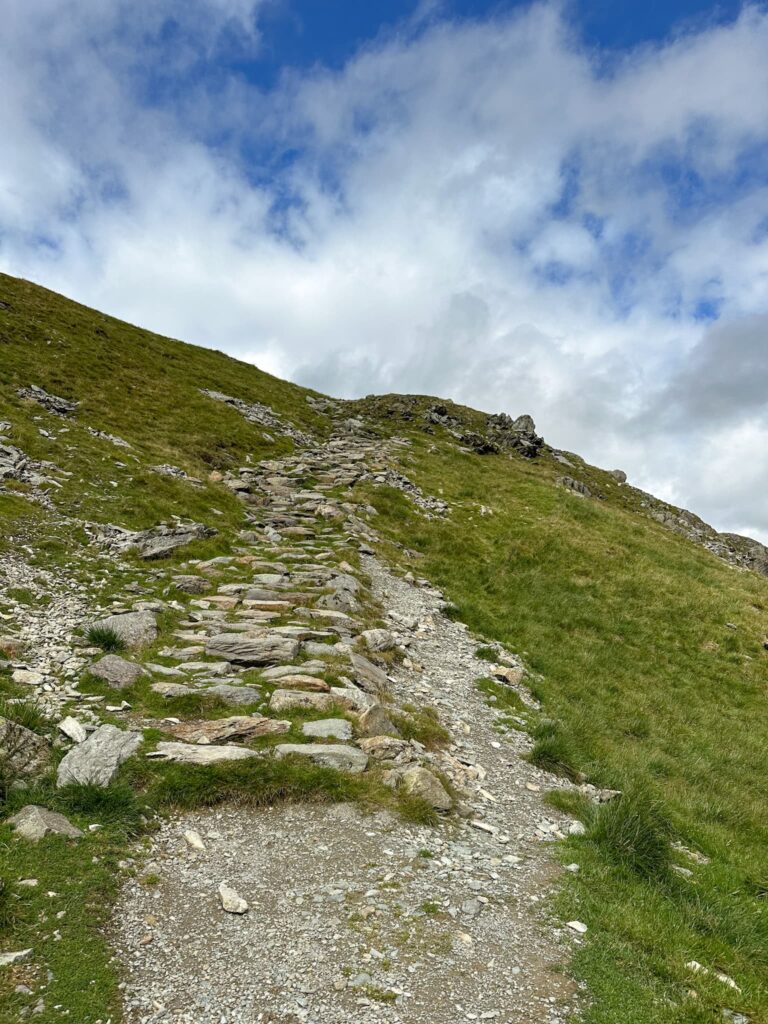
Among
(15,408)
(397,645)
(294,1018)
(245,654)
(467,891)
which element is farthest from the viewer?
(15,408)

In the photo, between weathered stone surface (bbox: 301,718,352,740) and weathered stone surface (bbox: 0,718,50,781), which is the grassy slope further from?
weathered stone surface (bbox: 0,718,50,781)

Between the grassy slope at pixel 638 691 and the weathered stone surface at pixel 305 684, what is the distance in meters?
6.13

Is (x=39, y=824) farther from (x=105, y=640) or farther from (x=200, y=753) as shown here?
(x=105, y=640)

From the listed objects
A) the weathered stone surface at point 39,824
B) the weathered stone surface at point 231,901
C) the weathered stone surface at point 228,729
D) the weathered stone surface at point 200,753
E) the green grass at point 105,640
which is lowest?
the weathered stone surface at point 39,824

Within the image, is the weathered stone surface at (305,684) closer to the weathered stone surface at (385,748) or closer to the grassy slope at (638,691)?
the weathered stone surface at (385,748)

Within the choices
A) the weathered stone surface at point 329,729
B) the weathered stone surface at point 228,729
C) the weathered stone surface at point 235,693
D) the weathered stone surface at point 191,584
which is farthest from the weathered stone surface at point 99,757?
the weathered stone surface at point 191,584

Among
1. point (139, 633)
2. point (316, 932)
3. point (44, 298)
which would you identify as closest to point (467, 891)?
point (316, 932)

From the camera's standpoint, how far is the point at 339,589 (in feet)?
69.5

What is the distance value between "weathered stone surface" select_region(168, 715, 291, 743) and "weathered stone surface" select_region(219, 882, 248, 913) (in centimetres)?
346

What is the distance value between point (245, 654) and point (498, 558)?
21.8m

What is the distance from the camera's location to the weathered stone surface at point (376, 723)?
12.4 m

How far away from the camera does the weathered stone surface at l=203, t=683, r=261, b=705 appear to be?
12.8 meters

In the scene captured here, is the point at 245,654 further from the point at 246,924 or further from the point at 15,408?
the point at 15,408

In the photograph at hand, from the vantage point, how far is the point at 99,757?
9945 mm
